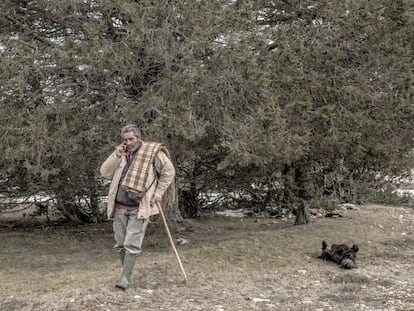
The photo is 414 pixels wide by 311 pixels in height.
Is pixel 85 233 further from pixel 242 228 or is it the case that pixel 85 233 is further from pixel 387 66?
pixel 387 66

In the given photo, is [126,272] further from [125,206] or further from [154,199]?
[154,199]

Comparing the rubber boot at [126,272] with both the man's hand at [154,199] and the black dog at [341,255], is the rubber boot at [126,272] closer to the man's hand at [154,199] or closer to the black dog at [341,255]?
the man's hand at [154,199]

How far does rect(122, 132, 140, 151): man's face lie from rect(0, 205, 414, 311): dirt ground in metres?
1.46

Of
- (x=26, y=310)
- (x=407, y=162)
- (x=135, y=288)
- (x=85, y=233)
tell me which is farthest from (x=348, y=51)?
(x=85, y=233)

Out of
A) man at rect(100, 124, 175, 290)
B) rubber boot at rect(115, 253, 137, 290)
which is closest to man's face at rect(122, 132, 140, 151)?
man at rect(100, 124, 175, 290)

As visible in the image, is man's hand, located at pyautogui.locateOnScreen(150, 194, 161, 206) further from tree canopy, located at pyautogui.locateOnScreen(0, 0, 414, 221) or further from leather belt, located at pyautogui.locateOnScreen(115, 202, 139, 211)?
tree canopy, located at pyautogui.locateOnScreen(0, 0, 414, 221)

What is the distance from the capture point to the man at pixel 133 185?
19.0 ft

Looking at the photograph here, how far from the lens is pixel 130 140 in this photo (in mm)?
5812

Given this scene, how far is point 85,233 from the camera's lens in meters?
11.3

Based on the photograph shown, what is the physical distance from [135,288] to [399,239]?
5375mm

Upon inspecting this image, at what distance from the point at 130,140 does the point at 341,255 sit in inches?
134

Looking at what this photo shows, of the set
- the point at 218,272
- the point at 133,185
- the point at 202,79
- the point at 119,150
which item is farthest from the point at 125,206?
the point at 202,79

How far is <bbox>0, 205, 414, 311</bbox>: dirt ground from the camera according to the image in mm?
5734

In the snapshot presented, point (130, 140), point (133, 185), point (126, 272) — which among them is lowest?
point (126, 272)
